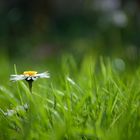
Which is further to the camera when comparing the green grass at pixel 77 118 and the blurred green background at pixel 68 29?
the blurred green background at pixel 68 29

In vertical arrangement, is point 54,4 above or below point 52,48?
above

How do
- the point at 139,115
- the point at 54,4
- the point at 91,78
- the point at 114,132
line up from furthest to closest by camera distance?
1. the point at 54,4
2. the point at 91,78
3. the point at 139,115
4. the point at 114,132

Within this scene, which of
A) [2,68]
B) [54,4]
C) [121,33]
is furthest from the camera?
[54,4]

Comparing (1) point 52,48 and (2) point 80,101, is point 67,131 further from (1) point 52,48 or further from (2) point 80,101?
(1) point 52,48

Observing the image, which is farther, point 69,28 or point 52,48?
point 69,28

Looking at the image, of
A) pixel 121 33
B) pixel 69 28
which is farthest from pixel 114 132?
pixel 69 28

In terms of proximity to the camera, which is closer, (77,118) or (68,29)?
(77,118)

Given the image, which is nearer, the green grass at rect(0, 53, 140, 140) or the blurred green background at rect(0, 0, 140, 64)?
the green grass at rect(0, 53, 140, 140)
